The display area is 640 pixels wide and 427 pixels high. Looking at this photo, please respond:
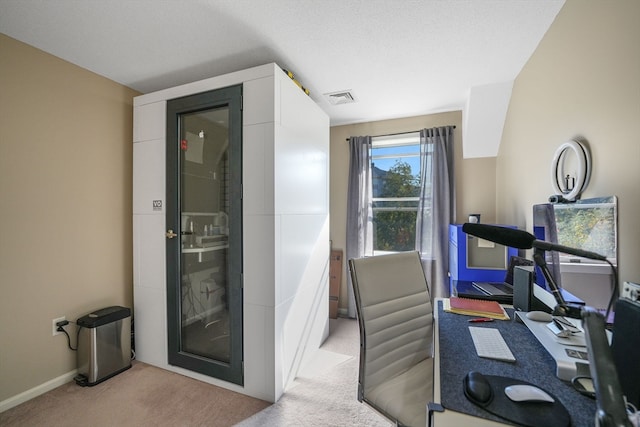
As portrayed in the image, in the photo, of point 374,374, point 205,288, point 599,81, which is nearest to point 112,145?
point 205,288

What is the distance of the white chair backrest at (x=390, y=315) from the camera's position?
4.45 ft

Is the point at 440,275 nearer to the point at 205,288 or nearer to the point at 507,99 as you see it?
the point at 507,99

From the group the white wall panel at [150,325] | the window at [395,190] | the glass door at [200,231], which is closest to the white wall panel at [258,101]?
the glass door at [200,231]

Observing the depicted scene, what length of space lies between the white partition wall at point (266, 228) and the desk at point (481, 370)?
1.20 metres

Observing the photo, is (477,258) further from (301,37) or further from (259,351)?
(301,37)

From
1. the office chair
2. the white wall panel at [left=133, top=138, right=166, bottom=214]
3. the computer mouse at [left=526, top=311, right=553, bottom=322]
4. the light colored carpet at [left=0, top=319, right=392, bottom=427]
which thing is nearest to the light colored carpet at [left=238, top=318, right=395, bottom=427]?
the light colored carpet at [left=0, top=319, right=392, bottom=427]

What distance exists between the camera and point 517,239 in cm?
70

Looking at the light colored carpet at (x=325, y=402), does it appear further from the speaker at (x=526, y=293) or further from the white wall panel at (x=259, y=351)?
the speaker at (x=526, y=293)

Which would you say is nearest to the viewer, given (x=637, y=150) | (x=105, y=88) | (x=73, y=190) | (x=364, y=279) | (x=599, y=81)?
(x=637, y=150)

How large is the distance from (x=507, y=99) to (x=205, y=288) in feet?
11.1

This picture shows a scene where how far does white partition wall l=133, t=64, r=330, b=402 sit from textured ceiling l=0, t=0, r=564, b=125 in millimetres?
223

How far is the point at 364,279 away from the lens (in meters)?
1.43

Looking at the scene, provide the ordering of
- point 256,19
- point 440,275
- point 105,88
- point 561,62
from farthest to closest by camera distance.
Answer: point 440,275
point 105,88
point 256,19
point 561,62

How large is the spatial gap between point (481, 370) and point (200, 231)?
2.18m
